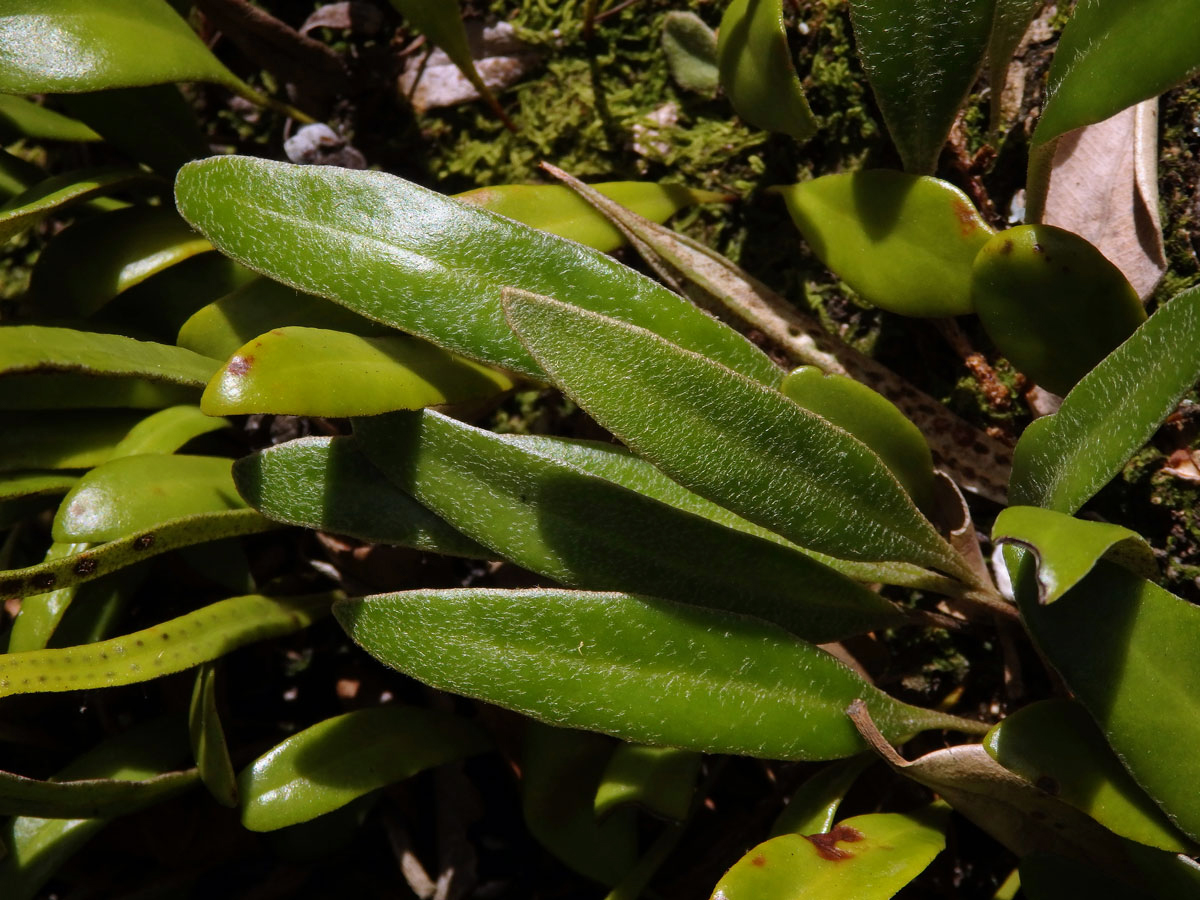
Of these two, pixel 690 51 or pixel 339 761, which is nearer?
pixel 339 761

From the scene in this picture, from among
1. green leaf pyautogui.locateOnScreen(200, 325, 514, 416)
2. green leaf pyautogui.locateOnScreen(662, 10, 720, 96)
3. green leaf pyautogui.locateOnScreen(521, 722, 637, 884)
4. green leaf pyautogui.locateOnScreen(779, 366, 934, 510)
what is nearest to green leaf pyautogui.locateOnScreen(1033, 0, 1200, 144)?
green leaf pyautogui.locateOnScreen(779, 366, 934, 510)

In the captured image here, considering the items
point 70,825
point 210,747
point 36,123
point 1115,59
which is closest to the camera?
point 1115,59

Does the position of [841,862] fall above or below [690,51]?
below

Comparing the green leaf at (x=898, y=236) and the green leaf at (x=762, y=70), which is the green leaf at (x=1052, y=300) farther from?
the green leaf at (x=762, y=70)

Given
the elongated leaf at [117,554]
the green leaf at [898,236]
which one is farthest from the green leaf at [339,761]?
the green leaf at [898,236]

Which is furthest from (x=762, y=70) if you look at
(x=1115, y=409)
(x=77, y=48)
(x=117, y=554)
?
(x=117, y=554)

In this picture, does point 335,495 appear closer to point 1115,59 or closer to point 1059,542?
point 1059,542
